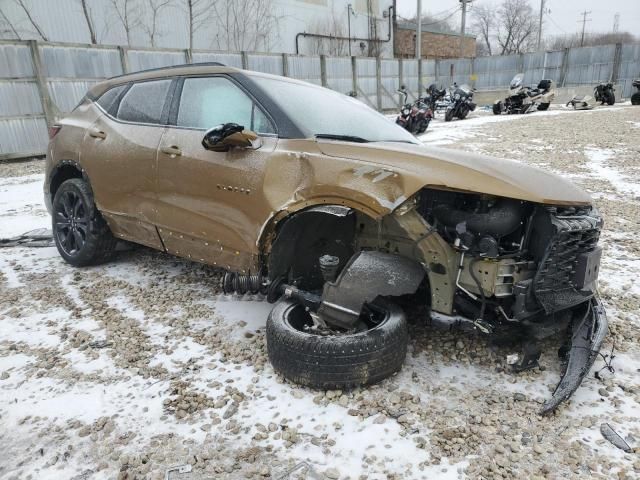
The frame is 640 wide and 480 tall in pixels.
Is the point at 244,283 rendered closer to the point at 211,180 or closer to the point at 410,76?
the point at 211,180

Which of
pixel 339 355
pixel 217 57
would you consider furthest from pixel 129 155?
pixel 217 57

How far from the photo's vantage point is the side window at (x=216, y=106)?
10.3 ft

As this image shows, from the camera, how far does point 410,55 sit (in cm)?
3722

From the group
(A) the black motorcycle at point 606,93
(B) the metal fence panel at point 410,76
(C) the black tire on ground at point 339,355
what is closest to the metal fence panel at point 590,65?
(A) the black motorcycle at point 606,93

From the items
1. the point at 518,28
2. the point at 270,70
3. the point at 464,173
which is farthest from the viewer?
the point at 518,28

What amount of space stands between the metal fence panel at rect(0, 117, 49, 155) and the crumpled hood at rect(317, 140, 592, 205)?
1211 centimetres

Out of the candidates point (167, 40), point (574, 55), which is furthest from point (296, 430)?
point (574, 55)

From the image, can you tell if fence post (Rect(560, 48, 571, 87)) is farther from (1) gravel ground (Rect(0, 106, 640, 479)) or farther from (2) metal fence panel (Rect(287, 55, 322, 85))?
(1) gravel ground (Rect(0, 106, 640, 479))

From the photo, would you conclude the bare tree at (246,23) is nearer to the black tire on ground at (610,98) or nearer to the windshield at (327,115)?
the black tire on ground at (610,98)

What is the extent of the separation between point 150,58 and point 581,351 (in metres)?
14.8

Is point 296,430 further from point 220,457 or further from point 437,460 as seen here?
point 437,460

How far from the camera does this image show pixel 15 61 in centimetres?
1191

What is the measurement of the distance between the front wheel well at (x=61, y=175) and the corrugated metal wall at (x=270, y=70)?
9.06 meters

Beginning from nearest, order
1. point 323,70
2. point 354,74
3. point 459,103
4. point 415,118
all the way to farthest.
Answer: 1. point 415,118
2. point 459,103
3. point 323,70
4. point 354,74
